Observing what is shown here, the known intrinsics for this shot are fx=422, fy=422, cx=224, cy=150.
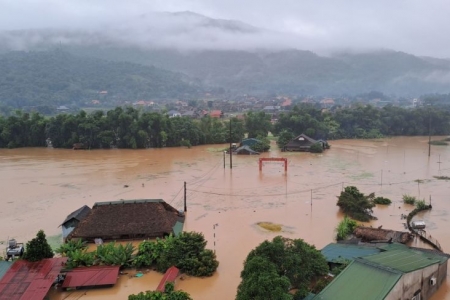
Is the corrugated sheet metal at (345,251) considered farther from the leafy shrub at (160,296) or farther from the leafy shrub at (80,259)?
the leafy shrub at (80,259)

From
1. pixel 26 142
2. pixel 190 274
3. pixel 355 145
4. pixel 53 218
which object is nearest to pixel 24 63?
pixel 26 142

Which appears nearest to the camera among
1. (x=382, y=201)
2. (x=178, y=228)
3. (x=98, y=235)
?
(x=98, y=235)

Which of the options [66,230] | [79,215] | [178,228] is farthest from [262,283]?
[79,215]

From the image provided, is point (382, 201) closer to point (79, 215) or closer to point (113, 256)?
point (113, 256)

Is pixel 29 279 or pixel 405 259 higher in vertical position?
pixel 405 259

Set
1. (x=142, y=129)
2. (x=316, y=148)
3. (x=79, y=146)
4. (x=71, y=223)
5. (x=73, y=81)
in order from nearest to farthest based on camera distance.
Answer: (x=71, y=223) → (x=316, y=148) → (x=79, y=146) → (x=142, y=129) → (x=73, y=81)

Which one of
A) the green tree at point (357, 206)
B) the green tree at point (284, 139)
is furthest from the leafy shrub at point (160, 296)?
the green tree at point (284, 139)

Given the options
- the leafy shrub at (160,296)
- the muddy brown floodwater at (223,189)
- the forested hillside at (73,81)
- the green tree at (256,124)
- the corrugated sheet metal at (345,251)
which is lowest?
the muddy brown floodwater at (223,189)
